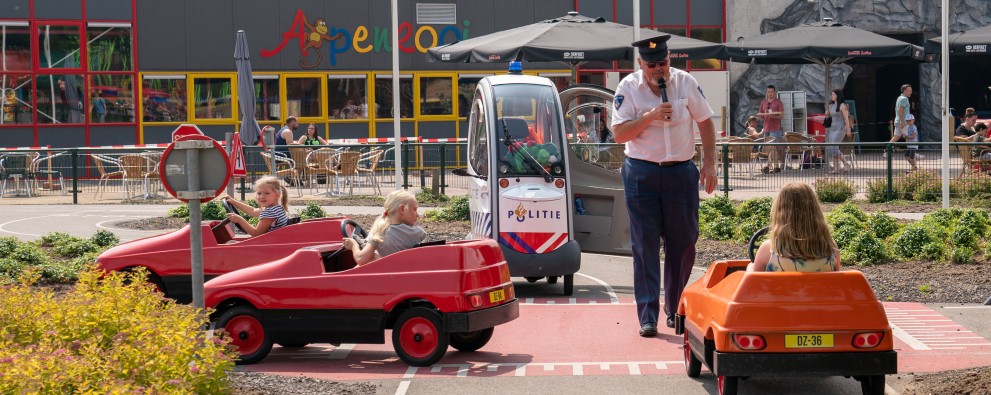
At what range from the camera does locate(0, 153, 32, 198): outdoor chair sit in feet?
85.3

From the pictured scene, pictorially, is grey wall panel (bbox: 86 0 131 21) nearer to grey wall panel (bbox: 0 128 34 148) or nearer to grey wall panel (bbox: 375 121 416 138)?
grey wall panel (bbox: 0 128 34 148)

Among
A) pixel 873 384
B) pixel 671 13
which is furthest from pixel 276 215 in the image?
pixel 671 13

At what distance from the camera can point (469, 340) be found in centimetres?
955

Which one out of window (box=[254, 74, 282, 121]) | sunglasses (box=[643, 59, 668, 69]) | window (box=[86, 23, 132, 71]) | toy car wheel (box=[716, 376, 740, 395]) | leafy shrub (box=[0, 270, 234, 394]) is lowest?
toy car wheel (box=[716, 376, 740, 395])

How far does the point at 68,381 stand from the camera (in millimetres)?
5926

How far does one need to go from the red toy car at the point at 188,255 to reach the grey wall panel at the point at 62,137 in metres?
21.2

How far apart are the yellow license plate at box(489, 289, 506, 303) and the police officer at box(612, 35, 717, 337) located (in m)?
1.12

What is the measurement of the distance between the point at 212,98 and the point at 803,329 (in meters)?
26.9

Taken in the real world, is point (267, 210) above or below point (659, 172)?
below

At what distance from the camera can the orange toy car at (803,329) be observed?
23.5ft

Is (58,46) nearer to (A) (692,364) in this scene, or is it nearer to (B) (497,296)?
(B) (497,296)

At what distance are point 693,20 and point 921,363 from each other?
93.9 ft

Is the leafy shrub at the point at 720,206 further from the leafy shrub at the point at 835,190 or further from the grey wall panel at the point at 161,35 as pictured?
the grey wall panel at the point at 161,35

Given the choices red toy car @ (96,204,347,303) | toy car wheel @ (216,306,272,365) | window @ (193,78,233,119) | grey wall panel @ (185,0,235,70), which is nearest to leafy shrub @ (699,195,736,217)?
red toy car @ (96,204,347,303)
